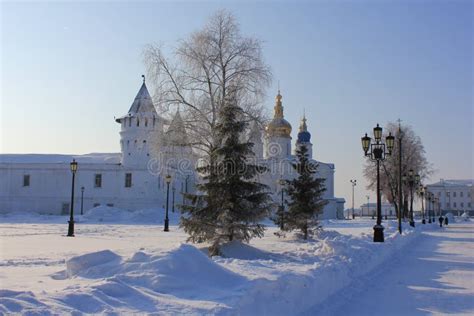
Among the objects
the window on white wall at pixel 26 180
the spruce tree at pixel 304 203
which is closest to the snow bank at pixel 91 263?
the spruce tree at pixel 304 203

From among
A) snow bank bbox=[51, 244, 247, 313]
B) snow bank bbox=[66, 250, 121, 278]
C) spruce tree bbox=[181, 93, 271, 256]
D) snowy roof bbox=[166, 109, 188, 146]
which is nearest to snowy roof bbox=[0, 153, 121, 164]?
snowy roof bbox=[166, 109, 188, 146]

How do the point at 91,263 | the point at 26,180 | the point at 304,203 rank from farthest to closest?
1. the point at 26,180
2. the point at 304,203
3. the point at 91,263

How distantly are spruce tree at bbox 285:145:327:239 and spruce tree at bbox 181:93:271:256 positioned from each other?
846 cm

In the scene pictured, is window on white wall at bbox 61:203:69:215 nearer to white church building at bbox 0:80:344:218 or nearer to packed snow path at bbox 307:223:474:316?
white church building at bbox 0:80:344:218

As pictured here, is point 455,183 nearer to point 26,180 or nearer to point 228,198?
point 26,180

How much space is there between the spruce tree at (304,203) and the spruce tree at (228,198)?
27.8 ft

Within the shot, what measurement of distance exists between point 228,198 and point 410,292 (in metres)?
6.67

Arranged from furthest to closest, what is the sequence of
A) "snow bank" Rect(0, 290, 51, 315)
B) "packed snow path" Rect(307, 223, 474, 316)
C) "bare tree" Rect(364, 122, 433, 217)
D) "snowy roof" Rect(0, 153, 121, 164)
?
1. "snowy roof" Rect(0, 153, 121, 164)
2. "bare tree" Rect(364, 122, 433, 217)
3. "packed snow path" Rect(307, 223, 474, 316)
4. "snow bank" Rect(0, 290, 51, 315)

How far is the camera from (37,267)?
11.7 meters

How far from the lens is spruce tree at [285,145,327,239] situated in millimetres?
24381

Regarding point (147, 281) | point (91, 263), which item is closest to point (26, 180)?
point (91, 263)

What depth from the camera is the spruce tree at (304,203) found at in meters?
24.4

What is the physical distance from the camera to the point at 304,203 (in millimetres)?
24750

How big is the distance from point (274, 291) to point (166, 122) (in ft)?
49.8
